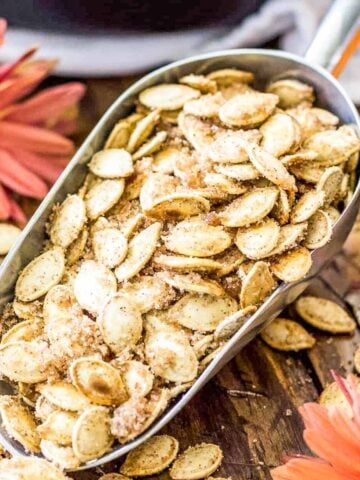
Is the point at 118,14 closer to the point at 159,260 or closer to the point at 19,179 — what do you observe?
the point at 19,179

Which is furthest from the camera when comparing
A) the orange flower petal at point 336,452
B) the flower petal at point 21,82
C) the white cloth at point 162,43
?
the white cloth at point 162,43

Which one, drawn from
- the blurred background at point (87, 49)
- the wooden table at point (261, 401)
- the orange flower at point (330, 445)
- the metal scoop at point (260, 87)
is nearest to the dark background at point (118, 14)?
the blurred background at point (87, 49)

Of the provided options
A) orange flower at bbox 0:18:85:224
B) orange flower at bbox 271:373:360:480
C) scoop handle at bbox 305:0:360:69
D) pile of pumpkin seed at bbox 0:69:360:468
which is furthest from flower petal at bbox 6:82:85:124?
orange flower at bbox 271:373:360:480

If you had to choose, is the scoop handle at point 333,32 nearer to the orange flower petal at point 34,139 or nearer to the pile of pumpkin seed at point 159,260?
the pile of pumpkin seed at point 159,260

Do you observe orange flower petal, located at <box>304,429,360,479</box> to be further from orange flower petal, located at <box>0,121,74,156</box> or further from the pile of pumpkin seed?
orange flower petal, located at <box>0,121,74,156</box>

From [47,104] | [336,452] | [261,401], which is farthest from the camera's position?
[47,104]

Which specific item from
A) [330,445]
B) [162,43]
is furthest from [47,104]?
[330,445]

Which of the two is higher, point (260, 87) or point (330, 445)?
point (260, 87)
